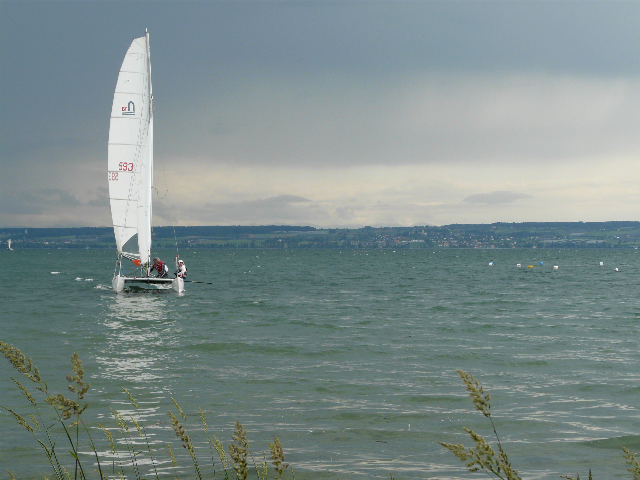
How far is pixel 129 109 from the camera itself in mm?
43312

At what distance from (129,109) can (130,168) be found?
12.5ft

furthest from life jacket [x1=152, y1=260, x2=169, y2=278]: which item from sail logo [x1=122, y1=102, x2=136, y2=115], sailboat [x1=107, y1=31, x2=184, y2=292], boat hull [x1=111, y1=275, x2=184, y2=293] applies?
sail logo [x1=122, y1=102, x2=136, y2=115]

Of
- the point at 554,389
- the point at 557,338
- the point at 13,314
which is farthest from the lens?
the point at 13,314

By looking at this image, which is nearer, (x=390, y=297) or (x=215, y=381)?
(x=215, y=381)

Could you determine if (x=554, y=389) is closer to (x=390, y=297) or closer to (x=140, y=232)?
(x=390, y=297)

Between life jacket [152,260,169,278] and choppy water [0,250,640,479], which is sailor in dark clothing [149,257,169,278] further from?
choppy water [0,250,640,479]

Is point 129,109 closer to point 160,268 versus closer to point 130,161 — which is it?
point 130,161

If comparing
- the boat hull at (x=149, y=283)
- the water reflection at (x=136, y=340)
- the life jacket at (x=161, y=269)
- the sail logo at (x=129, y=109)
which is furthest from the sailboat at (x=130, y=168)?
the water reflection at (x=136, y=340)

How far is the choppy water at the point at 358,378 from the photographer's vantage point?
9.15 m

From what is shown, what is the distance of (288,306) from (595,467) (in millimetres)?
28037

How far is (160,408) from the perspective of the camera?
11.7 m

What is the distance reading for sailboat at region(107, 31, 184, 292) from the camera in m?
42.5

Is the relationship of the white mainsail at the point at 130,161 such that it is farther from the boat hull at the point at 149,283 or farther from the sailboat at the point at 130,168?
the boat hull at the point at 149,283

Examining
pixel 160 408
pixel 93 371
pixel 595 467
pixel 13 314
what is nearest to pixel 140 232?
pixel 13 314
